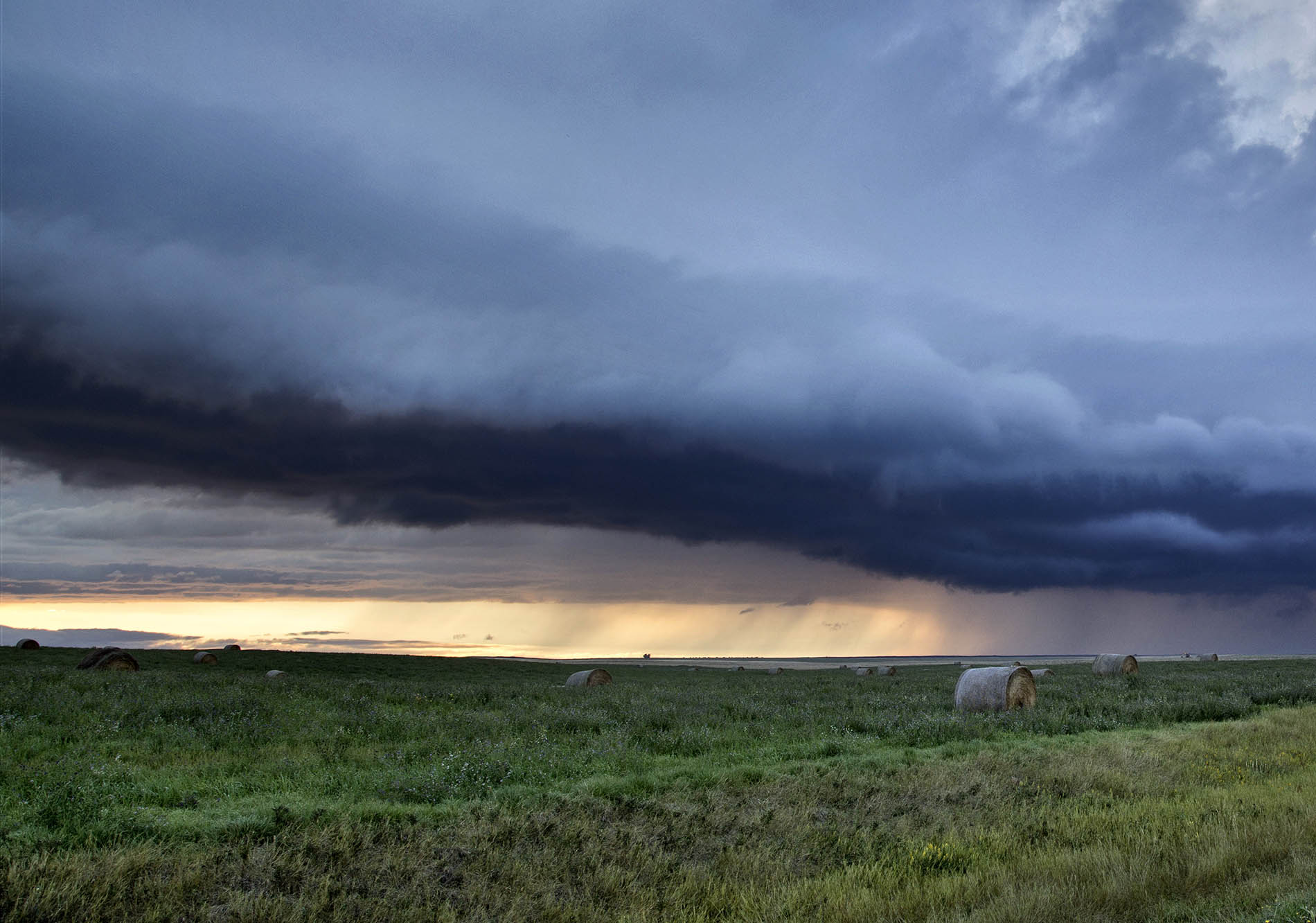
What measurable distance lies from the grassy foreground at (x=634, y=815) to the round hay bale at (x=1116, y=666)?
85.4 feet

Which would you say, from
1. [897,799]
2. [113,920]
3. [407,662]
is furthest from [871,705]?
[407,662]

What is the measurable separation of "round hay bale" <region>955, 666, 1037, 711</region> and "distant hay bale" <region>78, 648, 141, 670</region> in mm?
34686

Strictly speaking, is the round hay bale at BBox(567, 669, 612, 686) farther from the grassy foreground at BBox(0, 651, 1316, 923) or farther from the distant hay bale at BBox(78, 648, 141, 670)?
the distant hay bale at BBox(78, 648, 141, 670)

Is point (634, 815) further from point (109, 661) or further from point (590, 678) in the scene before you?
point (109, 661)

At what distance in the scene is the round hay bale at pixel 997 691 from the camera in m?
24.8

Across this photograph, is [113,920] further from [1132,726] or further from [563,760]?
[1132,726]

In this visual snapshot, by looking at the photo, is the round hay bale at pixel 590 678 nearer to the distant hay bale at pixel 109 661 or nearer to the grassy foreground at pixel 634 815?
the grassy foreground at pixel 634 815

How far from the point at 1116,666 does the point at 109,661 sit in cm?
5190

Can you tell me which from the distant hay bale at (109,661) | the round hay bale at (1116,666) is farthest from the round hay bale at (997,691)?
the distant hay bale at (109,661)

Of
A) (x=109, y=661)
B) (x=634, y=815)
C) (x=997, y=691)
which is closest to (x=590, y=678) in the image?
(x=997, y=691)

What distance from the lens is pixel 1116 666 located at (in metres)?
45.6

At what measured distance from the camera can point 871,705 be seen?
25375mm

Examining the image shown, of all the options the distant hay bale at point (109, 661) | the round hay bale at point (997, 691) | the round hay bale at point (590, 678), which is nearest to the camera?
the round hay bale at point (997, 691)

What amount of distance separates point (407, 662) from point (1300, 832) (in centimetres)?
6589
